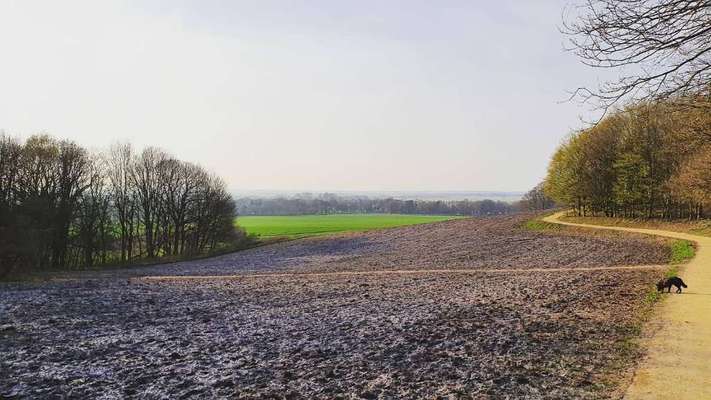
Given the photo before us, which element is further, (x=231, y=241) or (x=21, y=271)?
(x=231, y=241)

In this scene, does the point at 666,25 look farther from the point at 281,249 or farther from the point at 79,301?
the point at 281,249

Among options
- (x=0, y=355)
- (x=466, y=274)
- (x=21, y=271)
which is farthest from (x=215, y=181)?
(x=0, y=355)

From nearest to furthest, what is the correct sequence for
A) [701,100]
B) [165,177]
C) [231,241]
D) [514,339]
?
[701,100]
[514,339]
[165,177]
[231,241]

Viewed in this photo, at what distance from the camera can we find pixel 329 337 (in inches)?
461

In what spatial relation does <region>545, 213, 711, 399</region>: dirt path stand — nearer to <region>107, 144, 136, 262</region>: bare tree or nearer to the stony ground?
the stony ground

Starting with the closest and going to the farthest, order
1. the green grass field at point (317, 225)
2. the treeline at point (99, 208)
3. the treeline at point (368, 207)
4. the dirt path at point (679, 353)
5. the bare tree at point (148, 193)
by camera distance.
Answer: the dirt path at point (679, 353), the treeline at point (99, 208), the bare tree at point (148, 193), the green grass field at point (317, 225), the treeline at point (368, 207)

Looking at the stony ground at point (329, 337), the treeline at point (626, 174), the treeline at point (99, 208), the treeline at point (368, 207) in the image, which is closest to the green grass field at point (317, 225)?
the treeline at point (99, 208)

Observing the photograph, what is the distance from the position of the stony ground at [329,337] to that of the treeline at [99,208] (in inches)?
742

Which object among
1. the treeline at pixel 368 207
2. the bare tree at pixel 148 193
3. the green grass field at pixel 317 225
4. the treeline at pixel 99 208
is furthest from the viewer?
the treeline at pixel 368 207

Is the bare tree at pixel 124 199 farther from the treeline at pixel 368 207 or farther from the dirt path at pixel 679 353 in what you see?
the treeline at pixel 368 207

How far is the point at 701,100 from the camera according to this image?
991 centimetres

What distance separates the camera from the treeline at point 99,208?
3741cm

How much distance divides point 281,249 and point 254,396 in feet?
147

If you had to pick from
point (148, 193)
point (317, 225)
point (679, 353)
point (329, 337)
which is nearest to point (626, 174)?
point (679, 353)
